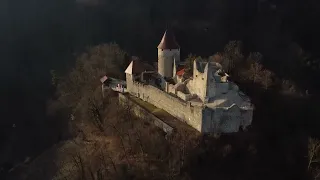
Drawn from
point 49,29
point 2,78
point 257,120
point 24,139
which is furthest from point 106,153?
point 49,29

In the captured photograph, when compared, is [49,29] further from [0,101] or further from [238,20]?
[238,20]

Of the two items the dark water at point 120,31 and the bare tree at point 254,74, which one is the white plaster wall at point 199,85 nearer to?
the bare tree at point 254,74

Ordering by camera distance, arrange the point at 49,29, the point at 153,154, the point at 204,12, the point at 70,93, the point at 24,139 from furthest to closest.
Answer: the point at 204,12 < the point at 49,29 < the point at 24,139 < the point at 70,93 < the point at 153,154

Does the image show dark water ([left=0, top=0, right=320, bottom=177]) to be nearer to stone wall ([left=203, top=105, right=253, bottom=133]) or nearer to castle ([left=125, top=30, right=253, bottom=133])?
castle ([left=125, top=30, right=253, bottom=133])

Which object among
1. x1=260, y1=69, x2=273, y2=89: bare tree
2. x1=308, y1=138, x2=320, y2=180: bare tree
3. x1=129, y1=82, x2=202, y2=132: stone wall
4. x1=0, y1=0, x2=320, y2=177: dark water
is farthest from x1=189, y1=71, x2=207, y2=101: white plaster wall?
x1=0, y1=0, x2=320, y2=177: dark water

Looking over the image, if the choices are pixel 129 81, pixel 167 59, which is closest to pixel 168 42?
pixel 167 59

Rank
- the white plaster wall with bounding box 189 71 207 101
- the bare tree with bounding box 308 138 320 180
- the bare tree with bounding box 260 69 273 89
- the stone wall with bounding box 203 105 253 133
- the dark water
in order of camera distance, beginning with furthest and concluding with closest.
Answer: the dark water, the bare tree with bounding box 260 69 273 89, the white plaster wall with bounding box 189 71 207 101, the bare tree with bounding box 308 138 320 180, the stone wall with bounding box 203 105 253 133

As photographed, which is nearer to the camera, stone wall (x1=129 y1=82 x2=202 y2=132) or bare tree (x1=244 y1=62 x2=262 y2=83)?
stone wall (x1=129 y1=82 x2=202 y2=132)
